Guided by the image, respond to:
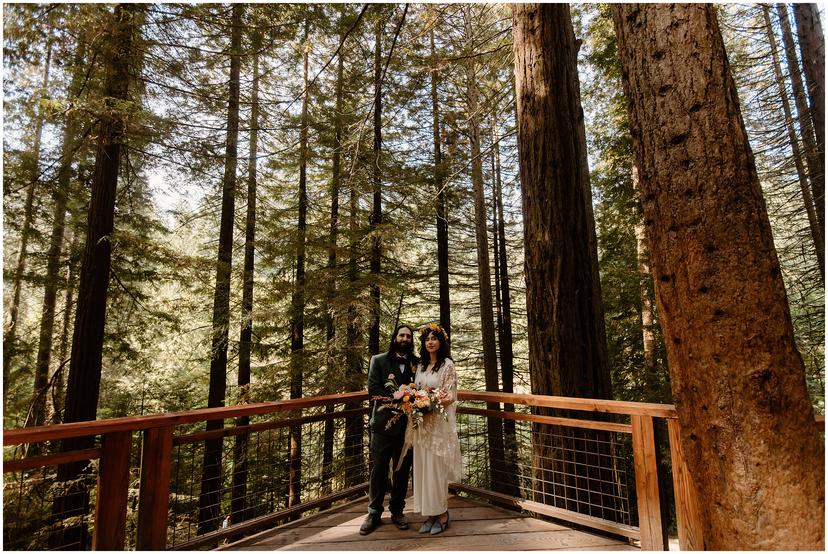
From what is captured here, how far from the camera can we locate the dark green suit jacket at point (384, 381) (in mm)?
3717

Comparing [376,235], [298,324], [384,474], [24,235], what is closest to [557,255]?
[384,474]

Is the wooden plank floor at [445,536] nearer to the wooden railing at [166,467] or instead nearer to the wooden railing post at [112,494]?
the wooden railing at [166,467]

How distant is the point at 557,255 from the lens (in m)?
3.96

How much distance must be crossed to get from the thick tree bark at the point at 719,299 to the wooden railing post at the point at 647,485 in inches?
59.0

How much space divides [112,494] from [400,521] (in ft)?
7.54

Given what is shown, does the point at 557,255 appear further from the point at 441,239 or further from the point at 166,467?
the point at 441,239

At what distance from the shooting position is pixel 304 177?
1002 cm

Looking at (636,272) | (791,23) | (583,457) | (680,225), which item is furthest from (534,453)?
(791,23)

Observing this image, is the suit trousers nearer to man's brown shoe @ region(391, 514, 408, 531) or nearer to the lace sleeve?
man's brown shoe @ region(391, 514, 408, 531)

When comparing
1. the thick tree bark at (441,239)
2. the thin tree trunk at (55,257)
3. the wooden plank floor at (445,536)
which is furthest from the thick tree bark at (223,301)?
the thick tree bark at (441,239)

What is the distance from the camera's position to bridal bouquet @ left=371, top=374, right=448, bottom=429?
3533 millimetres

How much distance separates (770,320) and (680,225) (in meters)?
0.51

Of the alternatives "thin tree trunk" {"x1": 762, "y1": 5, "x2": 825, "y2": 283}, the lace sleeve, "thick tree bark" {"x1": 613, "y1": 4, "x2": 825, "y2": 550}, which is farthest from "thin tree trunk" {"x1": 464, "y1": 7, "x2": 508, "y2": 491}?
"thick tree bark" {"x1": 613, "y1": 4, "x2": 825, "y2": 550}

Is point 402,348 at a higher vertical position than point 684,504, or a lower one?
higher
